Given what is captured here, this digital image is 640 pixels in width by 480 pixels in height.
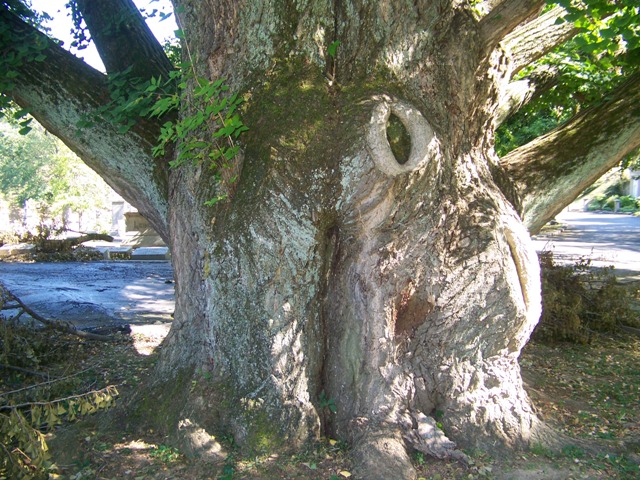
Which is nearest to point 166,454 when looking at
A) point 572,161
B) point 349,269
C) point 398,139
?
point 349,269

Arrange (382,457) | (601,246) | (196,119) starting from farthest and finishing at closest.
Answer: (601,246)
(196,119)
(382,457)

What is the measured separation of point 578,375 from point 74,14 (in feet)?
21.0

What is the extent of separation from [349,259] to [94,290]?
8306 millimetres

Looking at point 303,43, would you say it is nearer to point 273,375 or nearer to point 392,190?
point 392,190

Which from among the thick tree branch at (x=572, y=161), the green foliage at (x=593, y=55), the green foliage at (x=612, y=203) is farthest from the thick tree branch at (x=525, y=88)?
the green foliage at (x=612, y=203)

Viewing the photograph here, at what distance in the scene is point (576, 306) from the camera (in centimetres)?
697

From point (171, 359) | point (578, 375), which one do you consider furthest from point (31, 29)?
point (578, 375)

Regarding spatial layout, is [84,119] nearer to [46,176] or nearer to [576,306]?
[576,306]

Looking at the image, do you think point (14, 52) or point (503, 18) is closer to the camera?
point (503, 18)

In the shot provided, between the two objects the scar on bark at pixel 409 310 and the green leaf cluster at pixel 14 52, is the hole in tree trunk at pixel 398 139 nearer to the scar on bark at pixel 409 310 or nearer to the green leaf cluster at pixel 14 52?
the scar on bark at pixel 409 310

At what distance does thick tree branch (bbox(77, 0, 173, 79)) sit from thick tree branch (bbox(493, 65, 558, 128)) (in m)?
3.41

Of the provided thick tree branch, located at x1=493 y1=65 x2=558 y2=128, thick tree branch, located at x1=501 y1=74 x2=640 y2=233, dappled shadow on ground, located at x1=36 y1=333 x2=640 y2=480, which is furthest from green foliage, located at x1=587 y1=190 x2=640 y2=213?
dappled shadow on ground, located at x1=36 y1=333 x2=640 y2=480

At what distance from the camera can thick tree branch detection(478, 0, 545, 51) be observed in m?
4.05

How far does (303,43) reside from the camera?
4.10 metres
